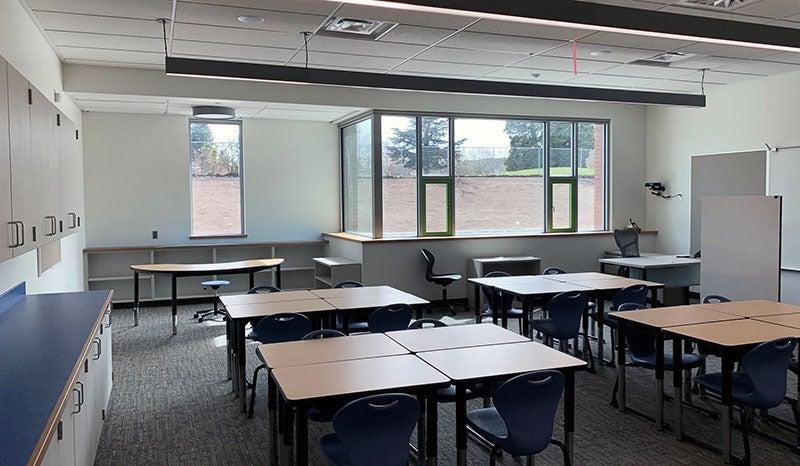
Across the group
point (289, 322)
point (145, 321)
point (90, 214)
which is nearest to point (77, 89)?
point (90, 214)

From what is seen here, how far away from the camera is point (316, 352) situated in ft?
11.5

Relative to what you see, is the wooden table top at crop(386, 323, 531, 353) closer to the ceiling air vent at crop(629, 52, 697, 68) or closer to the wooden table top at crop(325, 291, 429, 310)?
the wooden table top at crop(325, 291, 429, 310)

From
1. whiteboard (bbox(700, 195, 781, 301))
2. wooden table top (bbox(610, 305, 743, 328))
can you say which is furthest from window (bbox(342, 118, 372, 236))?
wooden table top (bbox(610, 305, 743, 328))

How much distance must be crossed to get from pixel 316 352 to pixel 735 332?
8.84 feet

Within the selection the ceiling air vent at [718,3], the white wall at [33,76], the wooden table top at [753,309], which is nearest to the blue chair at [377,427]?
the white wall at [33,76]

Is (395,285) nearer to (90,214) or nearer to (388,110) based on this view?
(388,110)

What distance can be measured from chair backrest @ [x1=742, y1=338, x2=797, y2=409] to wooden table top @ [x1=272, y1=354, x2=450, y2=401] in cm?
191

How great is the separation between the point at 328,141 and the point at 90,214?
368 cm

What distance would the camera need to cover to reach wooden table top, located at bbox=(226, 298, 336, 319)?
4.65 m

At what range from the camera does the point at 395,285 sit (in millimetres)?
8672

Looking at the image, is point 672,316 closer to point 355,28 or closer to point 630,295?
point 630,295

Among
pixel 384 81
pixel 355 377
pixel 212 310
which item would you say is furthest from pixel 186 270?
pixel 355 377

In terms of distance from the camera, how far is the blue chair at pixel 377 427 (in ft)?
8.59

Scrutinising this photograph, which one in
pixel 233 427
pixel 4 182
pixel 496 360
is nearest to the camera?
pixel 4 182
